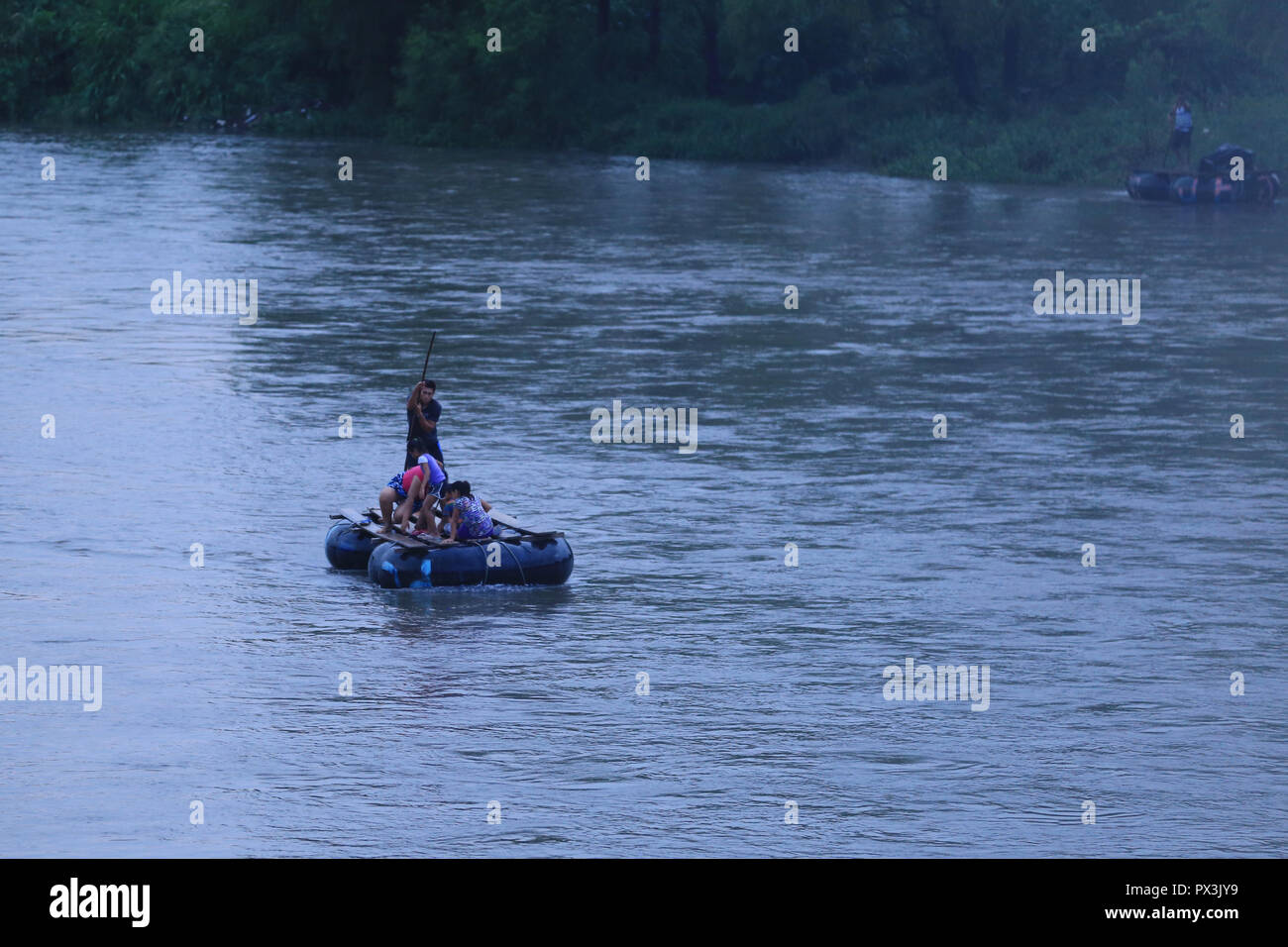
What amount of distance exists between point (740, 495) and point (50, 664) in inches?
334

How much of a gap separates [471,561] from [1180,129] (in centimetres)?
4296

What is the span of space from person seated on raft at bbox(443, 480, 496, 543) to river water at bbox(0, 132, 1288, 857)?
0.66 meters

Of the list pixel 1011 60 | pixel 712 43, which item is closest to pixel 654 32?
pixel 712 43

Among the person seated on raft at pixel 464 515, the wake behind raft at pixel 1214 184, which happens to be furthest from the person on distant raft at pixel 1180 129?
the person seated on raft at pixel 464 515

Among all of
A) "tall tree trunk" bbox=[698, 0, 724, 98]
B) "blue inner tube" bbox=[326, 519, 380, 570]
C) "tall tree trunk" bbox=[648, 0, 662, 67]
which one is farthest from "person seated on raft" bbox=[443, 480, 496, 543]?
"tall tree trunk" bbox=[648, 0, 662, 67]

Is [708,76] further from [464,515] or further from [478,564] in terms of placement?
[478,564]

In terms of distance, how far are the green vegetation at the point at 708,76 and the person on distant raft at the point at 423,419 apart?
44.6 m

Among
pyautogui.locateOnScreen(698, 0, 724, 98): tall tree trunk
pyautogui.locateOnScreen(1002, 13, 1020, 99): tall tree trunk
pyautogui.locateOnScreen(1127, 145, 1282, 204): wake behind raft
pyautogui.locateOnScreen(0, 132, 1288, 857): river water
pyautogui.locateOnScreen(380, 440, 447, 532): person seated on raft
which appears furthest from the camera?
pyautogui.locateOnScreen(698, 0, 724, 98): tall tree trunk

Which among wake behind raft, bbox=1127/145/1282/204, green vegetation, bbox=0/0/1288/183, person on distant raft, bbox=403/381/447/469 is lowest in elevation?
person on distant raft, bbox=403/381/447/469

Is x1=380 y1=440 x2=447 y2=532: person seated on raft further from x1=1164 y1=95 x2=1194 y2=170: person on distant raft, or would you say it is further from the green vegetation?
the green vegetation

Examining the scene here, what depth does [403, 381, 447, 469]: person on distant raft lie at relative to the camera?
18297mm

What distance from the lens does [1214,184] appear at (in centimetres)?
5419

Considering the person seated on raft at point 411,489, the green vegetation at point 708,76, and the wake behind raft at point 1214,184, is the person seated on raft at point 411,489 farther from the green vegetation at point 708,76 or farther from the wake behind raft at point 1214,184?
the green vegetation at point 708,76

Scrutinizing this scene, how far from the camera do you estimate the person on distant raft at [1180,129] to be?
5672 centimetres
